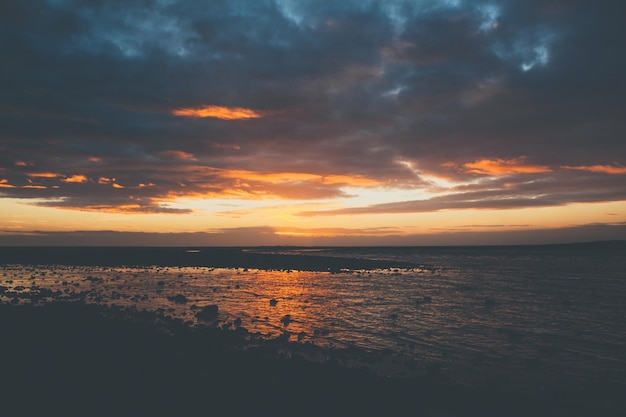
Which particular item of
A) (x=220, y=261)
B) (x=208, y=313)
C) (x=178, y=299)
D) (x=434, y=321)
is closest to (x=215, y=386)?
(x=208, y=313)

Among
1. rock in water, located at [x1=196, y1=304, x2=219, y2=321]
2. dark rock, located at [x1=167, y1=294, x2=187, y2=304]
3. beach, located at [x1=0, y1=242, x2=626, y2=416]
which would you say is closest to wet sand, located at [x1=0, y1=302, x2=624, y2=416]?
beach, located at [x1=0, y1=242, x2=626, y2=416]

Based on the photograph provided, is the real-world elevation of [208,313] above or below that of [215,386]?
below

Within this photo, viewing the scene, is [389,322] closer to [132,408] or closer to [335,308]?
[335,308]

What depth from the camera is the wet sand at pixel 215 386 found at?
11.7 metres

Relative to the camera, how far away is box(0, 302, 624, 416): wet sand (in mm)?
11703

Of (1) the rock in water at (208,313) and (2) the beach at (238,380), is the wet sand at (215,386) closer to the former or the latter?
(2) the beach at (238,380)

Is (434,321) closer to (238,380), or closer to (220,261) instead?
(238,380)

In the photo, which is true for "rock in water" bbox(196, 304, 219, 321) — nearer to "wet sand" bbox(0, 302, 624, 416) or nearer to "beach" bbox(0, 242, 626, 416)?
"beach" bbox(0, 242, 626, 416)

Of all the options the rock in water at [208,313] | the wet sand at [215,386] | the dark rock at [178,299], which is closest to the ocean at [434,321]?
the dark rock at [178,299]

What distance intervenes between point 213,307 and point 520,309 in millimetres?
24187

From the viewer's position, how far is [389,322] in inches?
1056

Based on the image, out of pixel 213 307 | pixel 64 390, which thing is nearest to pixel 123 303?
pixel 213 307

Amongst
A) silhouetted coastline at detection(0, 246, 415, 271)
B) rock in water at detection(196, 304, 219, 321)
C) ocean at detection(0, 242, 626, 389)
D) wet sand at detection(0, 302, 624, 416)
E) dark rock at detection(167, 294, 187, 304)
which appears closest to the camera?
wet sand at detection(0, 302, 624, 416)

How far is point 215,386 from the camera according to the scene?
43.6 ft
